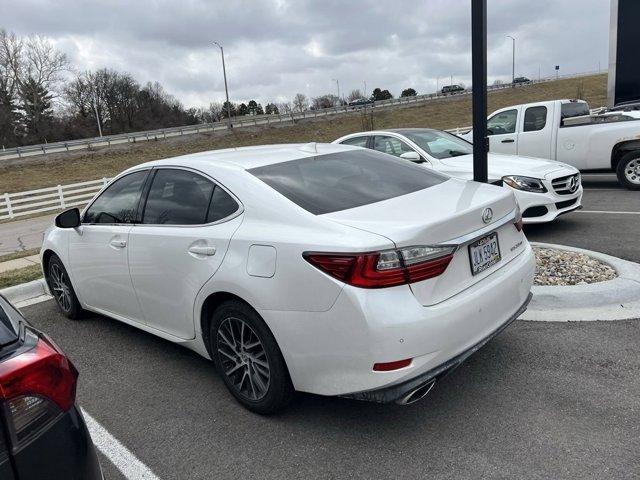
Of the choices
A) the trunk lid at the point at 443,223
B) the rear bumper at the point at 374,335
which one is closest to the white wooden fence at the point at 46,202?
the trunk lid at the point at 443,223

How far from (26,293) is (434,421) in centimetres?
529

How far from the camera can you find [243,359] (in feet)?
10.7

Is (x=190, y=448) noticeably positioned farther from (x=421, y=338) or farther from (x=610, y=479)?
→ (x=610, y=479)

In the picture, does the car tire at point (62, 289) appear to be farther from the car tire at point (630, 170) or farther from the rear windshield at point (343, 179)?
the car tire at point (630, 170)

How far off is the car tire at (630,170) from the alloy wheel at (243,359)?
925cm

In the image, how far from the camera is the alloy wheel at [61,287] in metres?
5.16

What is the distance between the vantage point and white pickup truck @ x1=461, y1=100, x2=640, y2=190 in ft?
32.5

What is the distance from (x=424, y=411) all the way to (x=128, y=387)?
2094mm

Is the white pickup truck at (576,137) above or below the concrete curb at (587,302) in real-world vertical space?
above

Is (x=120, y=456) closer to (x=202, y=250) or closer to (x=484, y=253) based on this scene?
(x=202, y=250)

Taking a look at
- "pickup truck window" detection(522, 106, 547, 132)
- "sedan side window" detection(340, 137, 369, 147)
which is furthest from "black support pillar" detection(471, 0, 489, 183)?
"pickup truck window" detection(522, 106, 547, 132)

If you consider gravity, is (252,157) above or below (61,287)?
above

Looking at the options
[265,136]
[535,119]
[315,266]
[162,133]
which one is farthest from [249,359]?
[162,133]

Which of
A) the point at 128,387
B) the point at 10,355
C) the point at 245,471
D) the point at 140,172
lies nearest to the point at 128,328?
the point at 128,387
